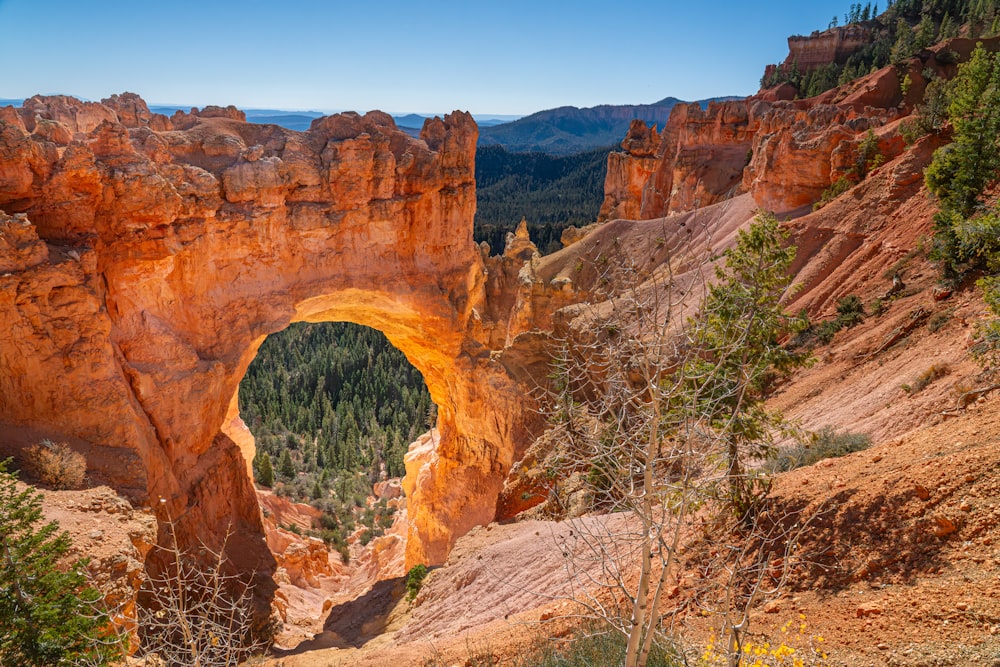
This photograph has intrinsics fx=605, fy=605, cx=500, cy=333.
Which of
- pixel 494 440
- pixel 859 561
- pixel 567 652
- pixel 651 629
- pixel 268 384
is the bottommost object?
pixel 268 384

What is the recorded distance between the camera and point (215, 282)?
73.3ft

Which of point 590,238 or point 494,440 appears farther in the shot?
point 590,238

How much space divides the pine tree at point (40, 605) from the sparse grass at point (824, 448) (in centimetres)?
1296

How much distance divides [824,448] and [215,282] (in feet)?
66.5

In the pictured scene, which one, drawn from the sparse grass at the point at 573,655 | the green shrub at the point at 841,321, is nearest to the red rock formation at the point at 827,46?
the green shrub at the point at 841,321

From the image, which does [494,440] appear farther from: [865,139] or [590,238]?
[590,238]

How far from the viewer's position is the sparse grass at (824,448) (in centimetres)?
1251

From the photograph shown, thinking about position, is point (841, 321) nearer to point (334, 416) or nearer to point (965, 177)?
point (965, 177)

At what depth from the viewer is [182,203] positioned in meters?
20.4

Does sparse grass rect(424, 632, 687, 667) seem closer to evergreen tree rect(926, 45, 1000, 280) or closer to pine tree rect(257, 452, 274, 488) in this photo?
evergreen tree rect(926, 45, 1000, 280)

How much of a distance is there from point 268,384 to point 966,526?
55.2 m

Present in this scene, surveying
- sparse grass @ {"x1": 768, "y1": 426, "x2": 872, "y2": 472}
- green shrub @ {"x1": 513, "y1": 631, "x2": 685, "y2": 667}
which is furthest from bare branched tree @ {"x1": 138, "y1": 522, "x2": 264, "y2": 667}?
sparse grass @ {"x1": 768, "y1": 426, "x2": 872, "y2": 472}

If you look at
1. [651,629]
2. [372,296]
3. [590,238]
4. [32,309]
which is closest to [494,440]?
[372,296]

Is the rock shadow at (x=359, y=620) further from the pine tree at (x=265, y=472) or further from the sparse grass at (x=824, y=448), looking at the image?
the pine tree at (x=265, y=472)
